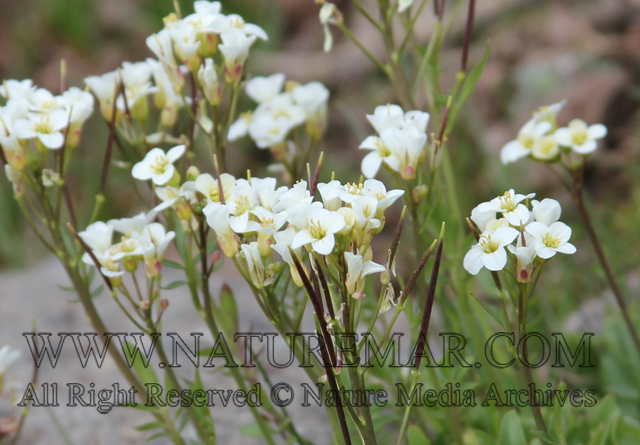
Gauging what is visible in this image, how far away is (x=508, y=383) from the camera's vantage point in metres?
1.95

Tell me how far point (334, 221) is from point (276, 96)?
1.01m

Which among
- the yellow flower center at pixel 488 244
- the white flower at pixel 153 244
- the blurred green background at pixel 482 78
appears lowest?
the yellow flower center at pixel 488 244

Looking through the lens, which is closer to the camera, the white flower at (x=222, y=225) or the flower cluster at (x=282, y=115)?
the white flower at (x=222, y=225)

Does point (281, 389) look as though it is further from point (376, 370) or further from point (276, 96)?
point (276, 96)

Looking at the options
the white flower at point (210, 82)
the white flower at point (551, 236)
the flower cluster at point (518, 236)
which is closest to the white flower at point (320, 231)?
the flower cluster at point (518, 236)

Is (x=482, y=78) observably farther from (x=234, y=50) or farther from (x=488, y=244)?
(x=488, y=244)

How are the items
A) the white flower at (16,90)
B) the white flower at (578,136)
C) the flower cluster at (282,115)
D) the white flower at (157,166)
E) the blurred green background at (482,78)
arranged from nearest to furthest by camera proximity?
the white flower at (157,166) → the white flower at (16,90) → the white flower at (578,136) → the flower cluster at (282,115) → the blurred green background at (482,78)

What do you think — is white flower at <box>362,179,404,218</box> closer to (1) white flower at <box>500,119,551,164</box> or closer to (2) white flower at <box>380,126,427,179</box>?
(2) white flower at <box>380,126,427,179</box>

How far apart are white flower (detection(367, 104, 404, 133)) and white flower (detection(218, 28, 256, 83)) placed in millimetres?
341

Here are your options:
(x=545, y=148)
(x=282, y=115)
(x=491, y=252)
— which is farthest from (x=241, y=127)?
(x=491, y=252)

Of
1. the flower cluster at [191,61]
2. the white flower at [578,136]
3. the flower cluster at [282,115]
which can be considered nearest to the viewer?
the flower cluster at [191,61]

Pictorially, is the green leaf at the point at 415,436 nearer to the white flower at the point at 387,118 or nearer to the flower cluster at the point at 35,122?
the white flower at the point at 387,118

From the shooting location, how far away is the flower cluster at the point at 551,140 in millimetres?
1693

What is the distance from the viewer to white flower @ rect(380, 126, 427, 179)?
1369mm
